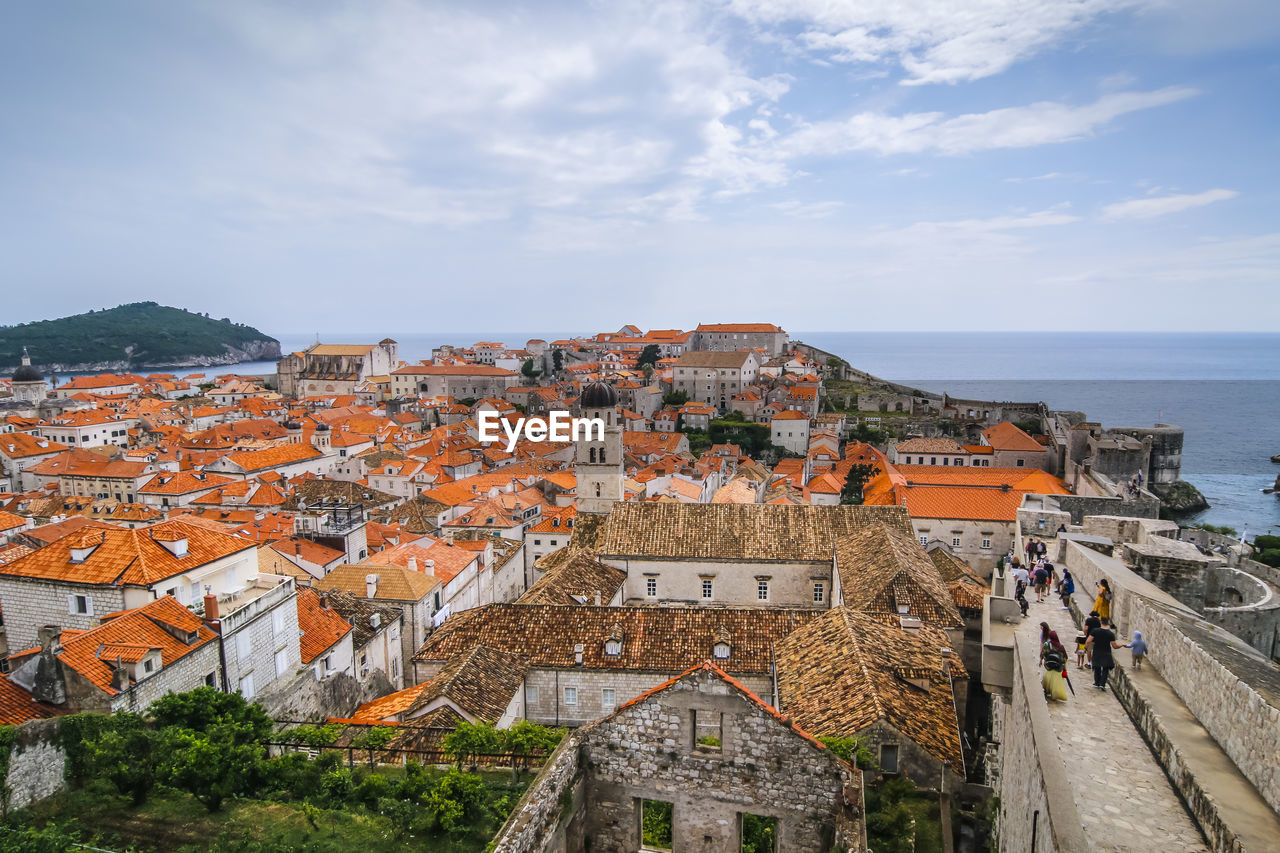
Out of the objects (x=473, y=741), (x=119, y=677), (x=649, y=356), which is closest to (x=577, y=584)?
(x=473, y=741)

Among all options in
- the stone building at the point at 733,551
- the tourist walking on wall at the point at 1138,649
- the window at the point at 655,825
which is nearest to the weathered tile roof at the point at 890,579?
the stone building at the point at 733,551

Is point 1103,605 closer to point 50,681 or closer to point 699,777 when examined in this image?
point 699,777

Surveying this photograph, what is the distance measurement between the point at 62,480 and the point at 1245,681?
3024 inches

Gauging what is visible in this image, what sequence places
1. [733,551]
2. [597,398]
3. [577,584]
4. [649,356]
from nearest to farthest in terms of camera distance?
[577,584] < [733,551] < [597,398] < [649,356]

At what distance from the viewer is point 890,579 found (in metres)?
20.1

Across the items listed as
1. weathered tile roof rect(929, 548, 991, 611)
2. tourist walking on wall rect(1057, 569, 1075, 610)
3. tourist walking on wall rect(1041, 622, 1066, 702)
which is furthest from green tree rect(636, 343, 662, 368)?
tourist walking on wall rect(1041, 622, 1066, 702)

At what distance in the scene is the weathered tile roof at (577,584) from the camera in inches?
927

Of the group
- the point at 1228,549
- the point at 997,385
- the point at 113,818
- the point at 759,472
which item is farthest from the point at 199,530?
the point at 997,385

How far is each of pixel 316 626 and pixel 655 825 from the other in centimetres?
1429

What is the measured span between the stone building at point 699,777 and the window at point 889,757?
3.72 metres

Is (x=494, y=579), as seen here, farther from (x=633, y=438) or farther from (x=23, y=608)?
(x=633, y=438)

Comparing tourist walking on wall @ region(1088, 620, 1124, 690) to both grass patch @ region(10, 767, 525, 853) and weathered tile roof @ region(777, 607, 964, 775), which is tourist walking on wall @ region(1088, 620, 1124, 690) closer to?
weathered tile roof @ region(777, 607, 964, 775)

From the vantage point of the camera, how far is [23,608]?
58.2 ft

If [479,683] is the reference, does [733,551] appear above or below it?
above
